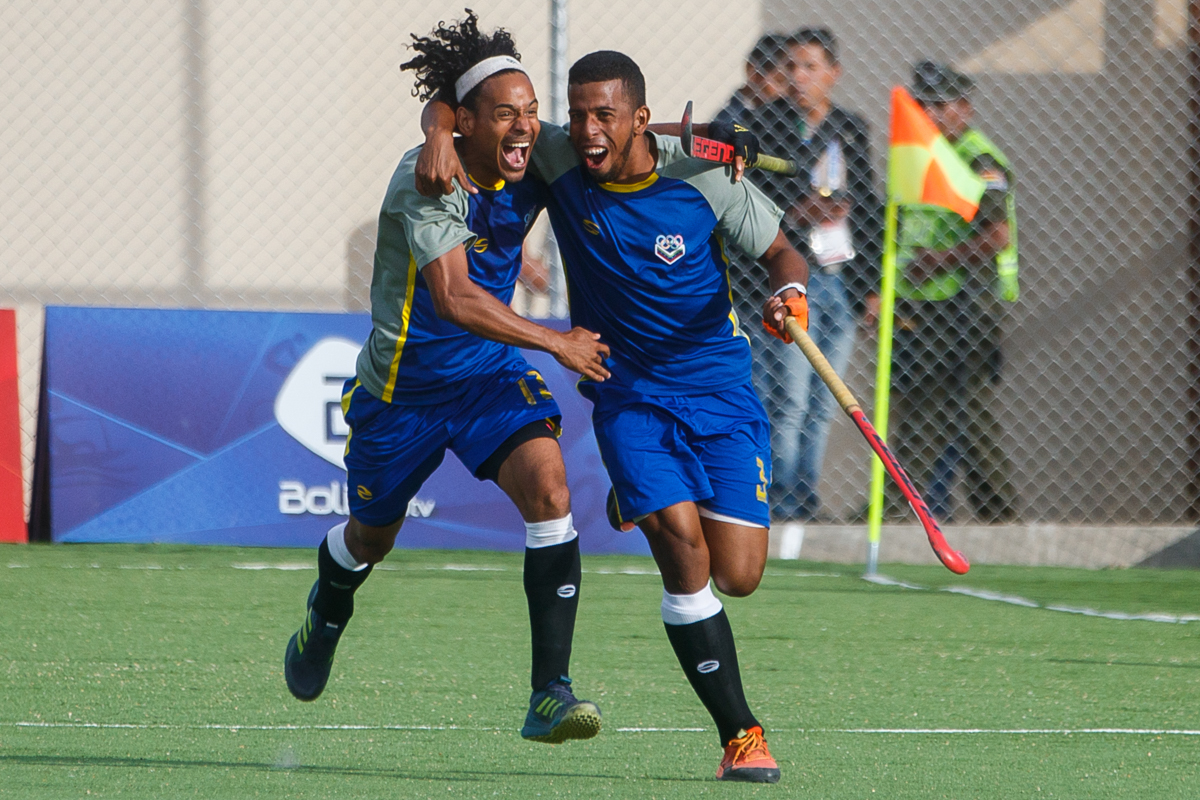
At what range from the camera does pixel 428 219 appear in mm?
3986

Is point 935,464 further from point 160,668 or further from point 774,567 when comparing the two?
point 160,668

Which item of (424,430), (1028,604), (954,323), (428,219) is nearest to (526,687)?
(424,430)

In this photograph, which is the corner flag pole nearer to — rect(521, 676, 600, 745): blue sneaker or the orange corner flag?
the orange corner flag

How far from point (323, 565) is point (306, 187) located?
4.95 m

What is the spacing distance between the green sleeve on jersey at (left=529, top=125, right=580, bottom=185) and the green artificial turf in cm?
147

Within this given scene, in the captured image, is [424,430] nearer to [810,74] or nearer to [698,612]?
[698,612]

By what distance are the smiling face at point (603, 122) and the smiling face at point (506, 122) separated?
0.36 ft

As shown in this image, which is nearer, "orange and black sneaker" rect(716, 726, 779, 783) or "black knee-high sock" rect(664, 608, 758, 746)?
"orange and black sneaker" rect(716, 726, 779, 783)

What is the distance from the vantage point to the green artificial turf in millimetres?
3750

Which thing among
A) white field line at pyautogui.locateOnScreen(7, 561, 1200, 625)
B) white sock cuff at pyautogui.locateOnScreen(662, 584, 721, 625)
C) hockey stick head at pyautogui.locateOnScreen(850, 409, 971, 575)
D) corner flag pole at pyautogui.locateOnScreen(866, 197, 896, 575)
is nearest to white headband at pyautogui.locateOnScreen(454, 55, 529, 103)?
hockey stick head at pyautogui.locateOnScreen(850, 409, 971, 575)

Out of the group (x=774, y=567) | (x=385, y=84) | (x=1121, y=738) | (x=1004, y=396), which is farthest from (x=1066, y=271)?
(x=1121, y=738)

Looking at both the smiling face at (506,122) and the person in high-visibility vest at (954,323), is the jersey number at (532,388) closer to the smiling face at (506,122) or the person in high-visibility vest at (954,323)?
the smiling face at (506,122)

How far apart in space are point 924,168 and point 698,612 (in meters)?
4.01

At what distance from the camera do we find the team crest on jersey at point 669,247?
413 cm
